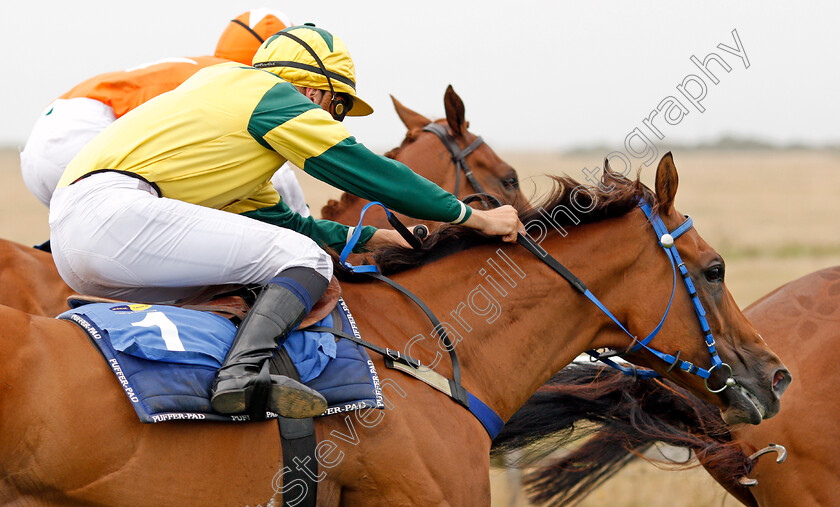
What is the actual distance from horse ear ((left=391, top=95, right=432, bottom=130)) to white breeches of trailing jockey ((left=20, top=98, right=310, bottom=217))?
6.52ft

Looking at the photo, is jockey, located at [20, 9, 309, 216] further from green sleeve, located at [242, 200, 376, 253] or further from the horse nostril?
the horse nostril

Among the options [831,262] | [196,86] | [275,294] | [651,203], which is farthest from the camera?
[831,262]

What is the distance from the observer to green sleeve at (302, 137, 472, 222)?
2801 millimetres

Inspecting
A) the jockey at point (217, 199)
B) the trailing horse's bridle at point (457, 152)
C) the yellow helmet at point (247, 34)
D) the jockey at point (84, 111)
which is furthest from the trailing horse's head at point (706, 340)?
the yellow helmet at point (247, 34)

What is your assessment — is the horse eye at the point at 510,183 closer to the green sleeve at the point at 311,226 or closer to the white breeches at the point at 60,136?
the green sleeve at the point at 311,226

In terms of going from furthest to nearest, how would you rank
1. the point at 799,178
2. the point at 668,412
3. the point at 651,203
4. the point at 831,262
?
1. the point at 799,178
2. the point at 831,262
3. the point at 668,412
4. the point at 651,203

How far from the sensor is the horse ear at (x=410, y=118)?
5715 mm

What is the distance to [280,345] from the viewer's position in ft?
8.81

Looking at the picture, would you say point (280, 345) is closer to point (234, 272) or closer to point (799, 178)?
point (234, 272)

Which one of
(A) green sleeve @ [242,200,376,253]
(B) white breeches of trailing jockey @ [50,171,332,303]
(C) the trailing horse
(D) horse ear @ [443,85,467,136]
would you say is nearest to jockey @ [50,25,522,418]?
(B) white breeches of trailing jockey @ [50,171,332,303]

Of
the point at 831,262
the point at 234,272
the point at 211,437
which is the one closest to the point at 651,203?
the point at 234,272

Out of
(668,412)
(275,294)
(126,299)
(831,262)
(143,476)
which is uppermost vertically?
(275,294)

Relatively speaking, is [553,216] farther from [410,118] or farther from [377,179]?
[410,118]

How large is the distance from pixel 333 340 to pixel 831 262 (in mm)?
14794
